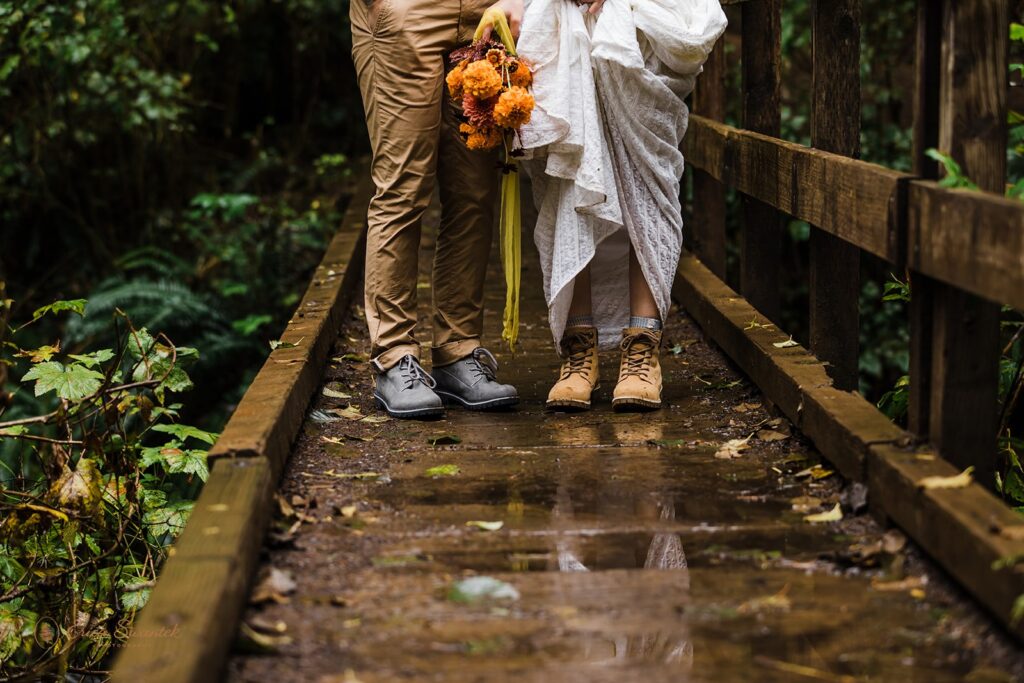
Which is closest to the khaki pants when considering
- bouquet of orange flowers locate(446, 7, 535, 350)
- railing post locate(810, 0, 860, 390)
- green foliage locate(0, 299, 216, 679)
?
bouquet of orange flowers locate(446, 7, 535, 350)

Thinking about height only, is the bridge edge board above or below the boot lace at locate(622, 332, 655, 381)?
A: above

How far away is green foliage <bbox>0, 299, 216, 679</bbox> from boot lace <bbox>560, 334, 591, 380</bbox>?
4.02 ft

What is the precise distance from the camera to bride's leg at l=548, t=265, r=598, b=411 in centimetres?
417

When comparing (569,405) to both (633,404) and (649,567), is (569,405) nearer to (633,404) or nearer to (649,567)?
(633,404)

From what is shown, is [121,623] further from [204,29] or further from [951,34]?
[204,29]

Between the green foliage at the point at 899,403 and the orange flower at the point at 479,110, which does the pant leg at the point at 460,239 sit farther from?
the green foliage at the point at 899,403

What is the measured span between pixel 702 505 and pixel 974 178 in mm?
986

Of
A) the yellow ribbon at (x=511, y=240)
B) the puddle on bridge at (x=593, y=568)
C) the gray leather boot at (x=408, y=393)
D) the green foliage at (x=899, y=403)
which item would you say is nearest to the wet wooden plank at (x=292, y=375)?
the puddle on bridge at (x=593, y=568)

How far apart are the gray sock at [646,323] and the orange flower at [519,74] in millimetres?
888

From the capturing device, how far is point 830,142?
399 centimetres

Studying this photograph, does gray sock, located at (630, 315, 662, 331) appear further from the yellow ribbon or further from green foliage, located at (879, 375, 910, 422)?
green foliage, located at (879, 375, 910, 422)

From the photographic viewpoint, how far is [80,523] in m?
3.94

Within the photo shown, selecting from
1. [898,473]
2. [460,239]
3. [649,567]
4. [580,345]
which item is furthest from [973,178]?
[460,239]

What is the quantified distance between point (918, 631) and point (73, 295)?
28.5 feet
